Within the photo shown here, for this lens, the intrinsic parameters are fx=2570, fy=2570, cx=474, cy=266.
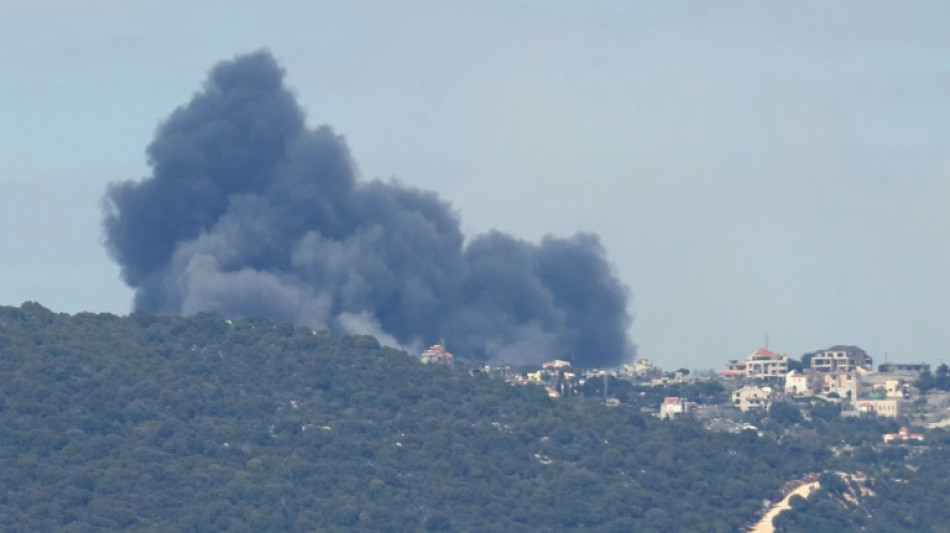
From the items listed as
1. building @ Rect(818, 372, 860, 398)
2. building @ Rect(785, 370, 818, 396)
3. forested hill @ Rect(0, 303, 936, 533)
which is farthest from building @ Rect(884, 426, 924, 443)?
building @ Rect(785, 370, 818, 396)

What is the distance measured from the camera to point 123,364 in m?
125

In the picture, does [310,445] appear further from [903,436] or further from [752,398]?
[752,398]

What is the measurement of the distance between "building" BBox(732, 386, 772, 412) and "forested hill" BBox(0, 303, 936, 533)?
2670cm

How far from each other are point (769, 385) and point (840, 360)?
1444 cm

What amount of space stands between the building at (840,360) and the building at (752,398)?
57.1 feet

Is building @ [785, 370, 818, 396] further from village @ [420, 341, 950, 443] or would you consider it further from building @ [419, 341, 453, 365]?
building @ [419, 341, 453, 365]

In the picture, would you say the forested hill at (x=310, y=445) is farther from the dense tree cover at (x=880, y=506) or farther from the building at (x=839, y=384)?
the building at (x=839, y=384)

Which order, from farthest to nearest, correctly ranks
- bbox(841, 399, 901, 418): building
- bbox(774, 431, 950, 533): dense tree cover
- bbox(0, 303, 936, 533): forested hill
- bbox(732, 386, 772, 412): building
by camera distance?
bbox(732, 386, 772, 412): building < bbox(841, 399, 901, 418): building < bbox(774, 431, 950, 533): dense tree cover < bbox(0, 303, 936, 533): forested hill

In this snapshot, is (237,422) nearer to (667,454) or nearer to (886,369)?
(667,454)

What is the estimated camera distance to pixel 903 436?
486 feet

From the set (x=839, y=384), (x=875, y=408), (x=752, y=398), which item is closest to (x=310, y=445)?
(x=752, y=398)

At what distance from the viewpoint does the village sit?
158 m

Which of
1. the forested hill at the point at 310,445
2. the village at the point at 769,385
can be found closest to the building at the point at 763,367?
the village at the point at 769,385

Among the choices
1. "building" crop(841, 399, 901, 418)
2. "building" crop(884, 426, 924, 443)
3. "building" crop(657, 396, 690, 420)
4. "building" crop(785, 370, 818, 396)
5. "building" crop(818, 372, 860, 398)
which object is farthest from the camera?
"building" crop(785, 370, 818, 396)
